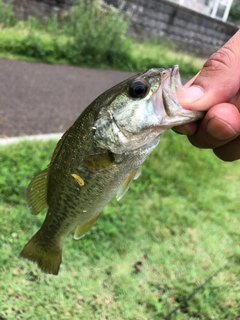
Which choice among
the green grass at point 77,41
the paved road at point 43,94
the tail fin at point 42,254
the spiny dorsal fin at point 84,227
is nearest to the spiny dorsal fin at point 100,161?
the spiny dorsal fin at point 84,227

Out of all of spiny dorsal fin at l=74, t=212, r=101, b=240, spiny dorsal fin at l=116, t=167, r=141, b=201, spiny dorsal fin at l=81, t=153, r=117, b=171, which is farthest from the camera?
spiny dorsal fin at l=74, t=212, r=101, b=240

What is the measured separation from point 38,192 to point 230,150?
1034 millimetres

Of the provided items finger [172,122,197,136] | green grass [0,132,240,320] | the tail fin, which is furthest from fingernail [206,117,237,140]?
green grass [0,132,240,320]

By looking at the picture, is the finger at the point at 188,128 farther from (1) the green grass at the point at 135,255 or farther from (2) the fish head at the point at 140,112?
(1) the green grass at the point at 135,255

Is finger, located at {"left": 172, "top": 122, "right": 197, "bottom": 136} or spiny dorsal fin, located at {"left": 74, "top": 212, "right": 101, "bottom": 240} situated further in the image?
spiny dorsal fin, located at {"left": 74, "top": 212, "right": 101, "bottom": 240}

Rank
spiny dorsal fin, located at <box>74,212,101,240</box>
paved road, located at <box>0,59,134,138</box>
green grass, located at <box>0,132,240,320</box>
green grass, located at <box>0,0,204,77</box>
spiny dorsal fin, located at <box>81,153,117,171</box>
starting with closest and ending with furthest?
spiny dorsal fin, located at <box>81,153,117,171</box> → spiny dorsal fin, located at <box>74,212,101,240</box> → green grass, located at <box>0,132,240,320</box> → paved road, located at <box>0,59,134,138</box> → green grass, located at <box>0,0,204,77</box>

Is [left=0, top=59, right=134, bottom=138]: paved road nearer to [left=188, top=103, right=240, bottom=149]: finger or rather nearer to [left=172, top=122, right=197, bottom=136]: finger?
[left=172, top=122, right=197, bottom=136]: finger

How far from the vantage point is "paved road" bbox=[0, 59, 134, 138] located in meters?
4.98

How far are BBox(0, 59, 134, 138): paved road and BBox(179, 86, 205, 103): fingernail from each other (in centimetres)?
336

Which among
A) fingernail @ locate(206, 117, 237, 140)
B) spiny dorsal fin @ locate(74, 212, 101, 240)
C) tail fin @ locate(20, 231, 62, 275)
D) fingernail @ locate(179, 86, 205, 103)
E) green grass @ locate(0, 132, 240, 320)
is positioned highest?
fingernail @ locate(179, 86, 205, 103)

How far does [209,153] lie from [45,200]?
4049 mm

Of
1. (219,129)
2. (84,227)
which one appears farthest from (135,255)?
(219,129)

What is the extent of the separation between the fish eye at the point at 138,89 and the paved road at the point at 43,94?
320cm

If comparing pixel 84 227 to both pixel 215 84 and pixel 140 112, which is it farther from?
pixel 215 84
